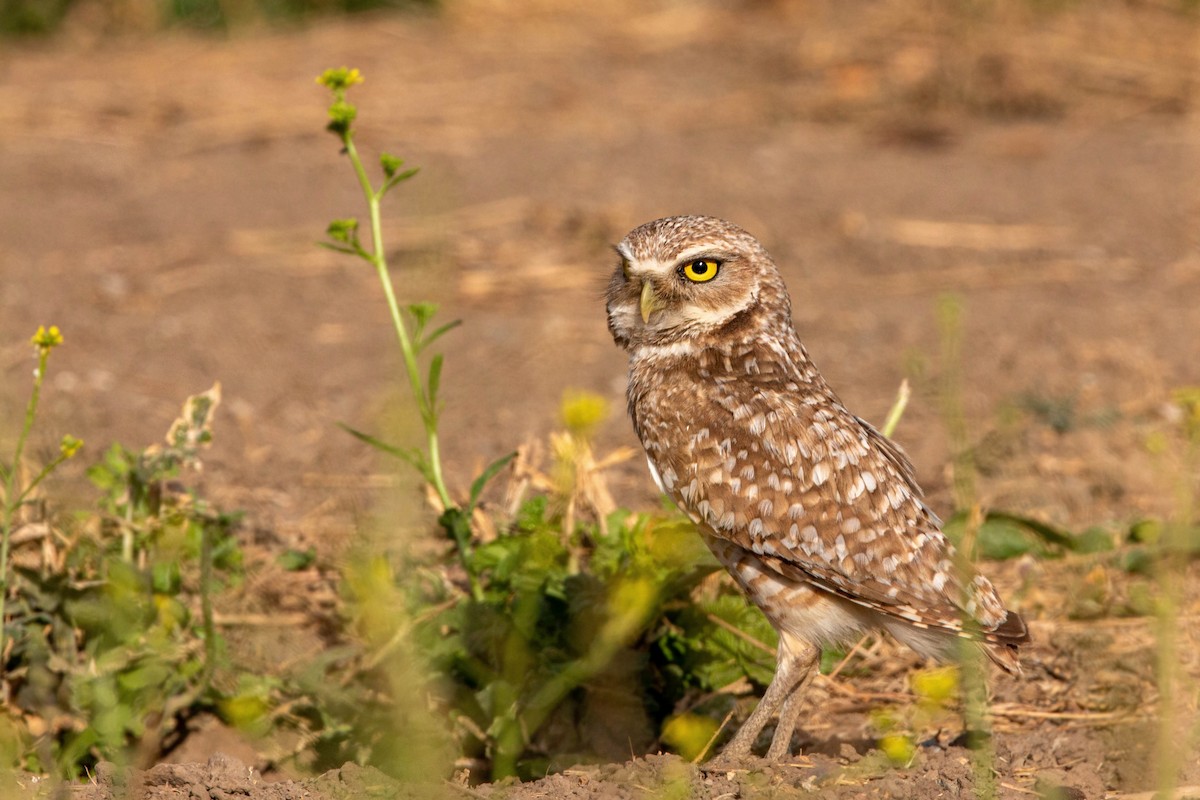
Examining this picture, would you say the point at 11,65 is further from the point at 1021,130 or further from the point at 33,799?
the point at 33,799

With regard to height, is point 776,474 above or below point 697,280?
below

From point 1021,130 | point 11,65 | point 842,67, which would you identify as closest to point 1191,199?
point 1021,130

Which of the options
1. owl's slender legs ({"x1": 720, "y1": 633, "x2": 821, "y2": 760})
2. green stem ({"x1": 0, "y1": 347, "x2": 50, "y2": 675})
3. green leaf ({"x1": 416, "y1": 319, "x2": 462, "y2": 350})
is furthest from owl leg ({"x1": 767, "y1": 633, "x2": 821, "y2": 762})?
green stem ({"x1": 0, "y1": 347, "x2": 50, "y2": 675})

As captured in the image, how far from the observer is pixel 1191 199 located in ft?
31.0

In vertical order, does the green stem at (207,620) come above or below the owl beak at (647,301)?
below

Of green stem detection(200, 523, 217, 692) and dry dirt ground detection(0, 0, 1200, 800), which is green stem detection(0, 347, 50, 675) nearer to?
green stem detection(200, 523, 217, 692)

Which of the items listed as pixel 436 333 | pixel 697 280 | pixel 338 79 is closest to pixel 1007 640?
pixel 697 280

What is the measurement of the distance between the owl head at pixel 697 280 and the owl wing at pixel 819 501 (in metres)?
0.25

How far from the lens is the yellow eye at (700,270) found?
4.39 meters

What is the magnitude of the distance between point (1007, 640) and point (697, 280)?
4.28ft

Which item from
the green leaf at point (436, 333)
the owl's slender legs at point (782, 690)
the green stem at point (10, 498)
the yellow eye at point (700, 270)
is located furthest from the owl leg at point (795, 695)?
the green stem at point (10, 498)

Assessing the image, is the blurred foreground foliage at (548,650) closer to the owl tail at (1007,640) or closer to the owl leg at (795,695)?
the owl leg at (795,695)

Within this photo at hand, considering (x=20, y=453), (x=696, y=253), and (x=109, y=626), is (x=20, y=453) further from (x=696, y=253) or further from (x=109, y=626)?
(x=696, y=253)

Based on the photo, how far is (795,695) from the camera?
416cm
